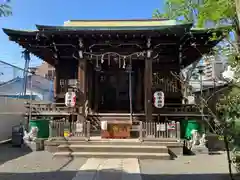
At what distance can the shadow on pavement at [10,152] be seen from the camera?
9.49 meters

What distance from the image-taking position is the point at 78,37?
12367mm

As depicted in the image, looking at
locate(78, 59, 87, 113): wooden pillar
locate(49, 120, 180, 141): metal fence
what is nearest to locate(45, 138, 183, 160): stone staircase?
locate(49, 120, 180, 141): metal fence

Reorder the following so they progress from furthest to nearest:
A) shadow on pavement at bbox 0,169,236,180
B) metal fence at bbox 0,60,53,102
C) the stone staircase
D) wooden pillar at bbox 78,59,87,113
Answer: metal fence at bbox 0,60,53,102 → wooden pillar at bbox 78,59,87,113 → the stone staircase → shadow on pavement at bbox 0,169,236,180

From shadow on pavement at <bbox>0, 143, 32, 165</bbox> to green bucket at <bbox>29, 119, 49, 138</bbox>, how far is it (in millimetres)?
940

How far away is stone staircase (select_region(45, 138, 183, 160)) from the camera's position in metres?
9.83

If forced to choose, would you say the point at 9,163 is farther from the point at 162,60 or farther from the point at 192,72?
the point at 192,72

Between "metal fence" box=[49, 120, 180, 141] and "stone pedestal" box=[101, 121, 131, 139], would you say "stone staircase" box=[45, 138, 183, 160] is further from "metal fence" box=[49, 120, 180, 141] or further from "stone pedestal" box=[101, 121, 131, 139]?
"stone pedestal" box=[101, 121, 131, 139]

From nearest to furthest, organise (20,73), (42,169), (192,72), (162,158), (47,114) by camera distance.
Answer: (42,169) → (162,158) → (47,114) → (20,73) → (192,72)

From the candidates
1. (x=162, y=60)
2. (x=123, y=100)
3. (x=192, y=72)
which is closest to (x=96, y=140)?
(x=123, y=100)

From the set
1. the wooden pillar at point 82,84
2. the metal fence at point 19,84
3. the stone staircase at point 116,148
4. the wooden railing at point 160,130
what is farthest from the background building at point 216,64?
the metal fence at point 19,84

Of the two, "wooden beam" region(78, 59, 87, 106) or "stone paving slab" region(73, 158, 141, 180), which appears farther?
"wooden beam" region(78, 59, 87, 106)

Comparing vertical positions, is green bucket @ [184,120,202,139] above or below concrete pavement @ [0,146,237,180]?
above

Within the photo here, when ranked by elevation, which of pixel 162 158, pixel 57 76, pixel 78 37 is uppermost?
pixel 78 37

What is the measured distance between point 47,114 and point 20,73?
501 centimetres
